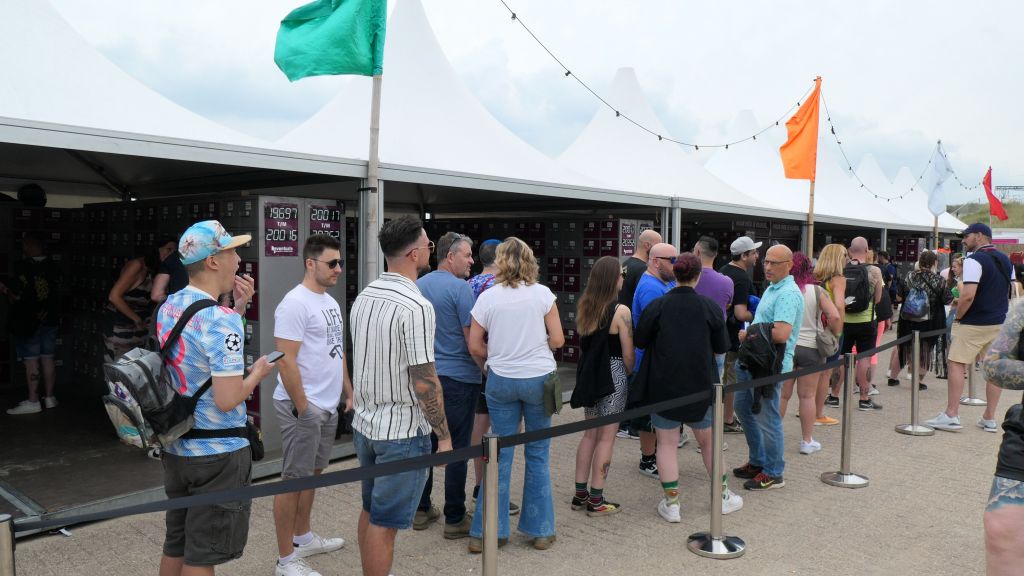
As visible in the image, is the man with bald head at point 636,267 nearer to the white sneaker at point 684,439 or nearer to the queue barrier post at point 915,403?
the white sneaker at point 684,439

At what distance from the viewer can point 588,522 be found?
4.43m

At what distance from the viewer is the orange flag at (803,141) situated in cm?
1109

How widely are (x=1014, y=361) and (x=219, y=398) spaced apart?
2888 mm

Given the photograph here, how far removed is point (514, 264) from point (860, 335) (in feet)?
16.9

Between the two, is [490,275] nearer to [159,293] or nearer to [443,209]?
[159,293]

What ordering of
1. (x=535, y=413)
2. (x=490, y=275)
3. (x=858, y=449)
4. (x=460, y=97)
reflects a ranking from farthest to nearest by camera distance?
(x=460, y=97)
(x=858, y=449)
(x=490, y=275)
(x=535, y=413)

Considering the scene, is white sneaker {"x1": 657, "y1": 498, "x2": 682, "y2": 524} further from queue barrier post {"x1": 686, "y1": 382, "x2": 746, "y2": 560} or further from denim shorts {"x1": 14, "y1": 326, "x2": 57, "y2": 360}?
denim shorts {"x1": 14, "y1": 326, "x2": 57, "y2": 360}

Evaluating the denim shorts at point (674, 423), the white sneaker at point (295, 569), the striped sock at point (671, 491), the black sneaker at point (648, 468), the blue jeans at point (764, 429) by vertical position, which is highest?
the denim shorts at point (674, 423)

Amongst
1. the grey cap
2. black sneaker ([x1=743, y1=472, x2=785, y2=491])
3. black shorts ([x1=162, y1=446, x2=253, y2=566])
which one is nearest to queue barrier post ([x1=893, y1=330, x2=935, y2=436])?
the grey cap

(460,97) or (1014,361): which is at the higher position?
(460,97)

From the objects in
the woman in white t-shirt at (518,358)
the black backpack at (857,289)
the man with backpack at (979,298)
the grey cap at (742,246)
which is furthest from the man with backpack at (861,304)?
the woman in white t-shirt at (518,358)

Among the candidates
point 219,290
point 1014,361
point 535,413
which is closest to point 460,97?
point 535,413

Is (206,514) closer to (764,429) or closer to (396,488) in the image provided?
(396,488)

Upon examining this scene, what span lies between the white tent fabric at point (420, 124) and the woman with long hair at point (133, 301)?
5.68ft
